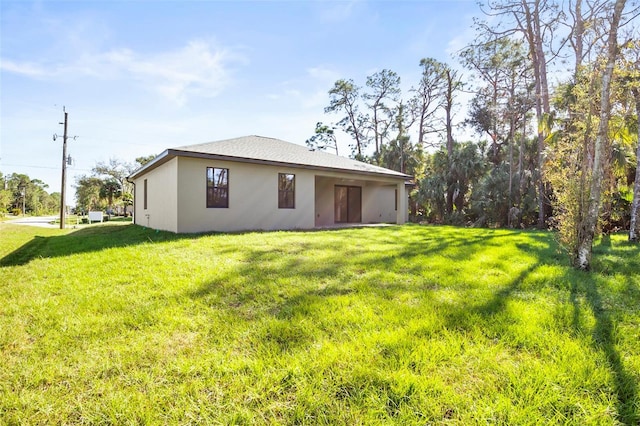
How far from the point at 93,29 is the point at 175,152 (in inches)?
137

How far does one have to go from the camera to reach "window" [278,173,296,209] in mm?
11617

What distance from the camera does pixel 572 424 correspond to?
5.32 ft

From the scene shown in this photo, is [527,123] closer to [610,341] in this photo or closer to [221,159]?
[221,159]

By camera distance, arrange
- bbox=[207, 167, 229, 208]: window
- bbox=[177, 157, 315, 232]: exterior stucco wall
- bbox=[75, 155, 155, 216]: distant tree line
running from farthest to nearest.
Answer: bbox=[75, 155, 155, 216]: distant tree line
bbox=[207, 167, 229, 208]: window
bbox=[177, 157, 315, 232]: exterior stucco wall

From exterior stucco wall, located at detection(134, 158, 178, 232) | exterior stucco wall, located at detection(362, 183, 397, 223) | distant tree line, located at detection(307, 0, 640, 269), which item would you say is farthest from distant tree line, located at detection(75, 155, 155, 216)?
exterior stucco wall, located at detection(362, 183, 397, 223)

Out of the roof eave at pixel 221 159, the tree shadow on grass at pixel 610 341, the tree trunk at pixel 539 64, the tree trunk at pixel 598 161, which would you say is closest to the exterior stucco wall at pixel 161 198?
the roof eave at pixel 221 159

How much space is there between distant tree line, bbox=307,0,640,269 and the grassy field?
6.43 ft

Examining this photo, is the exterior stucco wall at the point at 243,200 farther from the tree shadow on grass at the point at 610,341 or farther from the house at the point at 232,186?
the tree shadow on grass at the point at 610,341

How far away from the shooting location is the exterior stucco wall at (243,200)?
9609 mm

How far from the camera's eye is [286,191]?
464 inches

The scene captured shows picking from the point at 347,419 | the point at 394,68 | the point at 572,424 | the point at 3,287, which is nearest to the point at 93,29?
the point at 3,287

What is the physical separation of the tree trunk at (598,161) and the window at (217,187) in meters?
9.30

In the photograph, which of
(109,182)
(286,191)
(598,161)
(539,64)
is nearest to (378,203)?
(286,191)

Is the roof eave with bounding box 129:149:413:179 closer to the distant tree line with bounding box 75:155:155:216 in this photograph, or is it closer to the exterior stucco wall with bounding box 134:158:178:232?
the exterior stucco wall with bounding box 134:158:178:232
